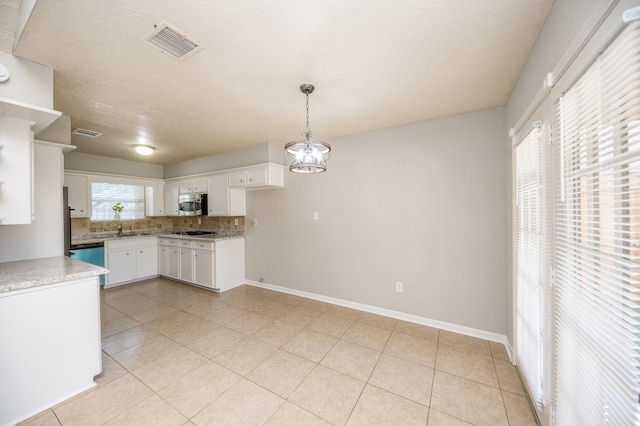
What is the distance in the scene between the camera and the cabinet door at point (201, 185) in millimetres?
4734

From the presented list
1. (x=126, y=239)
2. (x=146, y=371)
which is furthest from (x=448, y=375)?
(x=126, y=239)

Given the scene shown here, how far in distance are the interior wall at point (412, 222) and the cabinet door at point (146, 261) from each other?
2.98m

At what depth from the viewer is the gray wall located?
437cm

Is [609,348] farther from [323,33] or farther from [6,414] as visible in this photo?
[6,414]

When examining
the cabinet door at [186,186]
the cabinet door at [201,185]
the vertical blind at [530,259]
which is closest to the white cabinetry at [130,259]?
the cabinet door at [186,186]

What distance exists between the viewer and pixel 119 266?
444cm

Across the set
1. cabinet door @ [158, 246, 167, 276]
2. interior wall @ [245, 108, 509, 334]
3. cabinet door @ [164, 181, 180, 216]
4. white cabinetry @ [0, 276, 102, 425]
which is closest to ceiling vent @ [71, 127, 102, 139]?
cabinet door @ [164, 181, 180, 216]

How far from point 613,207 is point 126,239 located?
6.13m

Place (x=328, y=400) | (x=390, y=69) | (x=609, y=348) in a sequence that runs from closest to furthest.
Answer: (x=609, y=348)
(x=328, y=400)
(x=390, y=69)

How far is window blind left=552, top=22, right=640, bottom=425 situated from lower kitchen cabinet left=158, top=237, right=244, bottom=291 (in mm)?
4234

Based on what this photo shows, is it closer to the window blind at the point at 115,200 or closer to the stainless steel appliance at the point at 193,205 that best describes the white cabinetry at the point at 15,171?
the stainless steel appliance at the point at 193,205

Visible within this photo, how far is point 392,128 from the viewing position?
3.15 meters

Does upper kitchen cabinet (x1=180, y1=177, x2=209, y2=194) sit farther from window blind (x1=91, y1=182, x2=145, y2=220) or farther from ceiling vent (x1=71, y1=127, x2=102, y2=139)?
ceiling vent (x1=71, y1=127, x2=102, y2=139)

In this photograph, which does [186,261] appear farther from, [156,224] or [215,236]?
[156,224]
